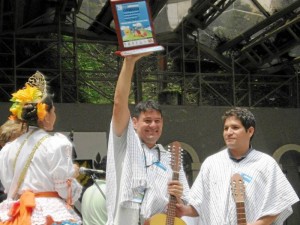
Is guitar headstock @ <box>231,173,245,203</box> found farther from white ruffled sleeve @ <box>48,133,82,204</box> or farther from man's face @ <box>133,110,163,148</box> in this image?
white ruffled sleeve @ <box>48,133,82,204</box>

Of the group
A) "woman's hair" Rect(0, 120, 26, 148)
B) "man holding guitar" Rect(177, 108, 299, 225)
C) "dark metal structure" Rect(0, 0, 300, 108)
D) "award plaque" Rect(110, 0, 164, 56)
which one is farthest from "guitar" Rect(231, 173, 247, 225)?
"dark metal structure" Rect(0, 0, 300, 108)

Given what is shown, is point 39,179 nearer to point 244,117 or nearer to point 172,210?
point 172,210

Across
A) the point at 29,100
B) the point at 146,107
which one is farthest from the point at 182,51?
the point at 29,100

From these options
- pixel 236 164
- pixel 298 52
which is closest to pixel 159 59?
pixel 298 52

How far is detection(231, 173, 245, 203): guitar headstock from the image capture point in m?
3.81

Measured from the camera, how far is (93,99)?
46.5ft

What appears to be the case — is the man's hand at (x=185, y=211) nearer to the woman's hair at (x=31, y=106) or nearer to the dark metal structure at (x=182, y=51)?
the woman's hair at (x=31, y=106)

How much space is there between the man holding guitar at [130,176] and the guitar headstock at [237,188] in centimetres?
31

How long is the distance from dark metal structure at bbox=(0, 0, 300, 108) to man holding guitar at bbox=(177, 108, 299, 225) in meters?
7.07

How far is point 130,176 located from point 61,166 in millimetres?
355

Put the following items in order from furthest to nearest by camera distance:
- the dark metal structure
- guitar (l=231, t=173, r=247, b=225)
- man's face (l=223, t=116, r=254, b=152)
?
the dark metal structure
man's face (l=223, t=116, r=254, b=152)
guitar (l=231, t=173, r=247, b=225)

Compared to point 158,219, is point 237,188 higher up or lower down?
higher up

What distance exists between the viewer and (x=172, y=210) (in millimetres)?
3613

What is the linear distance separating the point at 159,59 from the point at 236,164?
29.6 feet
